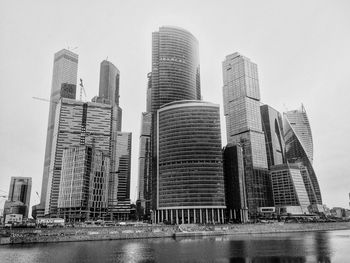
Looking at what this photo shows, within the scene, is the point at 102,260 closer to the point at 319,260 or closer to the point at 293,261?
the point at 293,261

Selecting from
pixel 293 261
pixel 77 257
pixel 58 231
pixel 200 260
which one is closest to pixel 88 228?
pixel 58 231

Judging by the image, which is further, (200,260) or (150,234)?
(150,234)

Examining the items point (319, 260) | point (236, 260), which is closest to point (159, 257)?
point (236, 260)

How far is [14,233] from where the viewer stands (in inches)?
6196

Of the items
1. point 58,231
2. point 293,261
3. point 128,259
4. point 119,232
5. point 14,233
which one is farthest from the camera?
point 119,232

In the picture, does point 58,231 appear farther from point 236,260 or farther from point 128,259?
point 236,260

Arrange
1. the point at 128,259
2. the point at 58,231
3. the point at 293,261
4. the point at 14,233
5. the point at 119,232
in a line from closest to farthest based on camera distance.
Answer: the point at 293,261 < the point at 128,259 < the point at 14,233 < the point at 58,231 < the point at 119,232

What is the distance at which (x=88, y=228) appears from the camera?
179 m

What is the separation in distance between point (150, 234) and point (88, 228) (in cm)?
3885

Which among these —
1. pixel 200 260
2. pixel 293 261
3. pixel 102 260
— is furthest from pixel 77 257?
pixel 293 261

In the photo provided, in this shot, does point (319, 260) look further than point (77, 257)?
No

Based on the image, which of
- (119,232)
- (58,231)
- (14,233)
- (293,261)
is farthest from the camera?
(119,232)

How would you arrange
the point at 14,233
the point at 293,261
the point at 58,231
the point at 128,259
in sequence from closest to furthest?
the point at 293,261 → the point at 128,259 → the point at 14,233 → the point at 58,231

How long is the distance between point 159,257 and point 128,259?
980 centimetres
